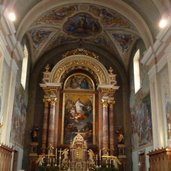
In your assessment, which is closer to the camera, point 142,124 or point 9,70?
point 9,70

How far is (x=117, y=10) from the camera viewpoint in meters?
12.6

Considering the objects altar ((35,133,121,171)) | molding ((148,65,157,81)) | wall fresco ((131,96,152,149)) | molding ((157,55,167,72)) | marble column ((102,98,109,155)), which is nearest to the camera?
molding ((157,55,167,72))

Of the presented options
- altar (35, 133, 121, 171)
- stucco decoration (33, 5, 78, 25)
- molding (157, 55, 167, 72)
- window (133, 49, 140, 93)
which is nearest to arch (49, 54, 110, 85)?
window (133, 49, 140, 93)

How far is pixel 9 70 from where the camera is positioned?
10.9 meters

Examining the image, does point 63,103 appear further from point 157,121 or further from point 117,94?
point 157,121

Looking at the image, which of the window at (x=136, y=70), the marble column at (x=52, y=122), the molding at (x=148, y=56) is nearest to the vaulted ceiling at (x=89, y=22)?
the molding at (x=148, y=56)

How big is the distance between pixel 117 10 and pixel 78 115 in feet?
21.7

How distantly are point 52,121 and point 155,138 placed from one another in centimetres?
640

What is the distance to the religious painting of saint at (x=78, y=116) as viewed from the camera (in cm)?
1548

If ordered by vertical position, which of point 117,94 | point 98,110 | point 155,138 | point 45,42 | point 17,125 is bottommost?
point 155,138

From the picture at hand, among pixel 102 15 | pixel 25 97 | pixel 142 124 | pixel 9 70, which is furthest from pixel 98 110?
pixel 9 70

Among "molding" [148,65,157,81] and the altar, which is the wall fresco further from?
the altar

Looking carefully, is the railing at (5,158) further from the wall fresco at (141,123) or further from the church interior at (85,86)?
the wall fresco at (141,123)

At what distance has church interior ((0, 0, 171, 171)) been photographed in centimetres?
1119
